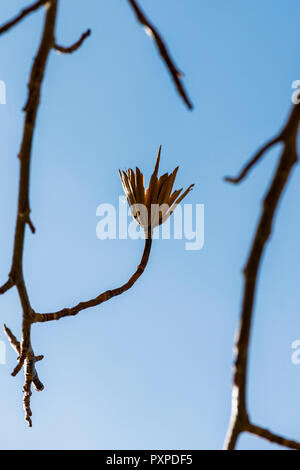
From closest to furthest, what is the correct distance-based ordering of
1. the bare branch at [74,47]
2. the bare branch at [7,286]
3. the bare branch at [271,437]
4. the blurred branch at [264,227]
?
the blurred branch at [264,227]
the bare branch at [271,437]
the bare branch at [74,47]
the bare branch at [7,286]

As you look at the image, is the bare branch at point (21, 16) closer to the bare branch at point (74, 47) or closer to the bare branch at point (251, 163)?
the bare branch at point (74, 47)

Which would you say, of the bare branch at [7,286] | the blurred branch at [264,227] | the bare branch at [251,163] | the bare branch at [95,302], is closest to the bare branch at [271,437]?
the blurred branch at [264,227]

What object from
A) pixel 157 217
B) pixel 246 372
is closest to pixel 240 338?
pixel 246 372

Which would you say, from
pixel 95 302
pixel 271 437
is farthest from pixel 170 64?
pixel 95 302

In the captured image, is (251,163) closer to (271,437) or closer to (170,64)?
(170,64)

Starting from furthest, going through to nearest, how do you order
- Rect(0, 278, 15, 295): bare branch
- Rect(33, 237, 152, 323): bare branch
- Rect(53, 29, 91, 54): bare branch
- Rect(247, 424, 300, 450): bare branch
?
1. Rect(33, 237, 152, 323): bare branch
2. Rect(0, 278, 15, 295): bare branch
3. Rect(53, 29, 91, 54): bare branch
4. Rect(247, 424, 300, 450): bare branch

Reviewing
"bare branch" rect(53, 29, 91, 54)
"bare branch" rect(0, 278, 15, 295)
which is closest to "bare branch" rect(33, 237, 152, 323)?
"bare branch" rect(0, 278, 15, 295)

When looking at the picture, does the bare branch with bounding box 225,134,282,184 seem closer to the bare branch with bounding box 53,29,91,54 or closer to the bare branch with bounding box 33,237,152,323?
the bare branch with bounding box 53,29,91,54

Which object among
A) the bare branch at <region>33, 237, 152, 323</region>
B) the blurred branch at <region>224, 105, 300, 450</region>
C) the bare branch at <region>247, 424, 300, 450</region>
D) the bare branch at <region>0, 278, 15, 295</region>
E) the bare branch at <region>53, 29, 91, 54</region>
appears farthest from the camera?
the bare branch at <region>33, 237, 152, 323</region>
